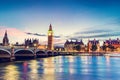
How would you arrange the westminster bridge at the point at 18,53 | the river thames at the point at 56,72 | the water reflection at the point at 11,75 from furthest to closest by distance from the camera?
the westminster bridge at the point at 18,53 → the river thames at the point at 56,72 → the water reflection at the point at 11,75

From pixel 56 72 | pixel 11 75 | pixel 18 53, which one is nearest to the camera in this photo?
pixel 11 75

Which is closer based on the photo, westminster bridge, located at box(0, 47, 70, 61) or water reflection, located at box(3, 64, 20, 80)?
water reflection, located at box(3, 64, 20, 80)

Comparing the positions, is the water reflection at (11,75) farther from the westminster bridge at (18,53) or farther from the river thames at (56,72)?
the westminster bridge at (18,53)

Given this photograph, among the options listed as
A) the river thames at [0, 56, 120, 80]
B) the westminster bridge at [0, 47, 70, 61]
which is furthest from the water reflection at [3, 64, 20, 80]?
the westminster bridge at [0, 47, 70, 61]

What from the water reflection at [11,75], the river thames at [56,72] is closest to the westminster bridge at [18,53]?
the river thames at [56,72]

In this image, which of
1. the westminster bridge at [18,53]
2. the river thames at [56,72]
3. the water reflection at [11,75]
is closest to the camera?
the water reflection at [11,75]

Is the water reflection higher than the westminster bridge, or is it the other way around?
the westminster bridge

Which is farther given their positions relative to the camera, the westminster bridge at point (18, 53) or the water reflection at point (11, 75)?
the westminster bridge at point (18, 53)

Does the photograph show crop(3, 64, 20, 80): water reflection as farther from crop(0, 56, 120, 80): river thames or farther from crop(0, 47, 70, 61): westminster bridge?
crop(0, 47, 70, 61): westminster bridge

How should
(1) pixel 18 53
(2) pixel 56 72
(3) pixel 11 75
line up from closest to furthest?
(3) pixel 11 75 < (2) pixel 56 72 < (1) pixel 18 53

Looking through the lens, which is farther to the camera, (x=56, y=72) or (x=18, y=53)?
(x=18, y=53)

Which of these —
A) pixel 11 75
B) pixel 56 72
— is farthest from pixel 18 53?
pixel 11 75

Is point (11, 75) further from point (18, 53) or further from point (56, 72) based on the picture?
point (18, 53)

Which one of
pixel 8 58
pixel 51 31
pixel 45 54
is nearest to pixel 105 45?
pixel 51 31
